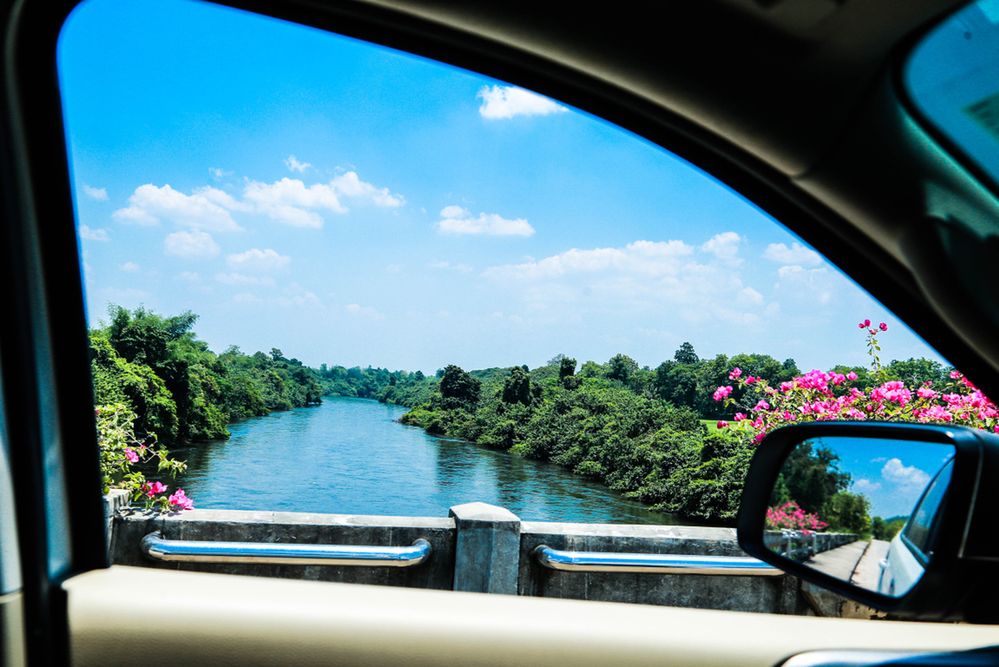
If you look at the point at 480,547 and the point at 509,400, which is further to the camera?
the point at 509,400

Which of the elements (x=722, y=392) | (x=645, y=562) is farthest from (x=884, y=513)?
(x=722, y=392)

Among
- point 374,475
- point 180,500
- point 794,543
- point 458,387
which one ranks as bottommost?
point 374,475

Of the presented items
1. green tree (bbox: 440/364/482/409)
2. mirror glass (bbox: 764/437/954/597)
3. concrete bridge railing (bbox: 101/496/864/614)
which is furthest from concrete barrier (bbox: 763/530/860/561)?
green tree (bbox: 440/364/482/409)

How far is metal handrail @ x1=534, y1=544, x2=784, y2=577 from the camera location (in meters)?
3.41

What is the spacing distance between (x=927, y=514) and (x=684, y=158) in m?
0.47

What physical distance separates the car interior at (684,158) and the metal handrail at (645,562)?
2026mm

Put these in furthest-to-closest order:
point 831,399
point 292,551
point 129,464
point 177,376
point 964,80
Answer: point 177,376 < point 831,399 < point 129,464 < point 292,551 < point 964,80

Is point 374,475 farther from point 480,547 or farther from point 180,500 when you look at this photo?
point 480,547

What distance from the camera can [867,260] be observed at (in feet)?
2.59

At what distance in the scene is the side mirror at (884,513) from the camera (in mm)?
650

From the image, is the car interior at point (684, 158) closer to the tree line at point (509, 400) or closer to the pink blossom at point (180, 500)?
the pink blossom at point (180, 500)

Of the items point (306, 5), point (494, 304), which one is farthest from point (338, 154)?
point (306, 5)

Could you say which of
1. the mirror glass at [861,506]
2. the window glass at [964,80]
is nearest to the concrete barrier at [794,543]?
the mirror glass at [861,506]

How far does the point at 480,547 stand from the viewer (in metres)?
4.09
